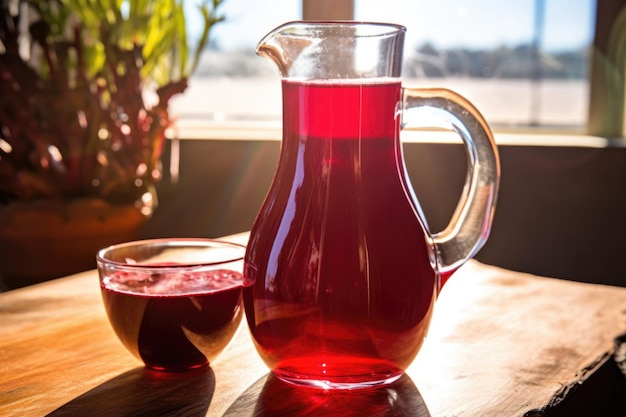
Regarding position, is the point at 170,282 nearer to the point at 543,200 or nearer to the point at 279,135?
the point at 543,200

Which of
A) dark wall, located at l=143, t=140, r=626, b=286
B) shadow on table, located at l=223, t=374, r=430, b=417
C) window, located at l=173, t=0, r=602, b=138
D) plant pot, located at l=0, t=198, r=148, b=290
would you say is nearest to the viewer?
shadow on table, located at l=223, t=374, r=430, b=417

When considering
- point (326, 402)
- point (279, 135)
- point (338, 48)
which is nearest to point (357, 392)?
point (326, 402)

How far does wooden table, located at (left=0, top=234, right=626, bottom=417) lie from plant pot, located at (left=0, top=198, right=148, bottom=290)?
1.88 feet

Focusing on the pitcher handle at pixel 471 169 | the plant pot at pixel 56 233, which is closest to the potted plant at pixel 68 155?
the plant pot at pixel 56 233

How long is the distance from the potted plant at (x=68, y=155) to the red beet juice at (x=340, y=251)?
3.30ft

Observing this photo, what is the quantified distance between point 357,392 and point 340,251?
12cm

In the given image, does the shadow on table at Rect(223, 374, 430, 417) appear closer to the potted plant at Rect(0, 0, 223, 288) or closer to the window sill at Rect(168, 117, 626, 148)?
the potted plant at Rect(0, 0, 223, 288)

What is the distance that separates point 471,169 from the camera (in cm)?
68

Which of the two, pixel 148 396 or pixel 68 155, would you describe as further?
pixel 68 155

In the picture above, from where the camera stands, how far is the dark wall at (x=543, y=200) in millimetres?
2004

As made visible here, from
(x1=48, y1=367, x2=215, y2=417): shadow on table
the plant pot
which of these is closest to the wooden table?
(x1=48, y1=367, x2=215, y2=417): shadow on table

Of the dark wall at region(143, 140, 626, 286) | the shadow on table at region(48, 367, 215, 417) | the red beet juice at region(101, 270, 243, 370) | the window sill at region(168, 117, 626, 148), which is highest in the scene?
the red beet juice at region(101, 270, 243, 370)

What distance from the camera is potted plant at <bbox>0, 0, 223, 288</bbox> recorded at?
60.6 inches

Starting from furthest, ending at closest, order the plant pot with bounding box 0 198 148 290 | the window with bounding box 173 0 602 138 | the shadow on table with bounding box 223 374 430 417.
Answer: the window with bounding box 173 0 602 138
the plant pot with bounding box 0 198 148 290
the shadow on table with bounding box 223 374 430 417
